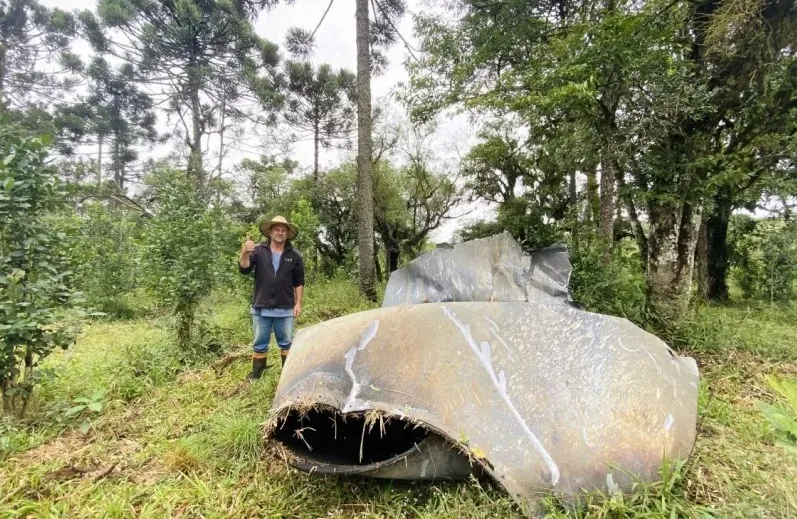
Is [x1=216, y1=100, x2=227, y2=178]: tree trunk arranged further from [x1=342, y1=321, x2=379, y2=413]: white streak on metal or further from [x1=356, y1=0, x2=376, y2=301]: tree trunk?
[x1=342, y1=321, x2=379, y2=413]: white streak on metal

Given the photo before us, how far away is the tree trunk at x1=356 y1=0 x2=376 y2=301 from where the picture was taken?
6.78 metres

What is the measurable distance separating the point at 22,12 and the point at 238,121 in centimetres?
851

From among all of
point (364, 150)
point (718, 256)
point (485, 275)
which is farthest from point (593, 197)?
point (485, 275)

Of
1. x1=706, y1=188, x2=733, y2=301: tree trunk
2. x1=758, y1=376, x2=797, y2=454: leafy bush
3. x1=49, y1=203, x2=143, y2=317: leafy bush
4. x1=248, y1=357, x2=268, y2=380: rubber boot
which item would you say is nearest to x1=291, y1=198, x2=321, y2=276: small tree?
x1=49, y1=203, x2=143, y2=317: leafy bush

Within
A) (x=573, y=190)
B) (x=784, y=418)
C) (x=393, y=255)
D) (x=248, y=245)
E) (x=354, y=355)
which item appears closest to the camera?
(x=784, y=418)

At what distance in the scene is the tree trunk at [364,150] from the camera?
6.78 meters

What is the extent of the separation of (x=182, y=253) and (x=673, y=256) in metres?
4.85

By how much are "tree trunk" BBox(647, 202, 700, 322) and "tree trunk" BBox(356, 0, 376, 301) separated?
169 inches

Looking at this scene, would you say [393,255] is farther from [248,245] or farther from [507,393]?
[507,393]

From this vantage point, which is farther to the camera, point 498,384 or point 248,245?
point 248,245

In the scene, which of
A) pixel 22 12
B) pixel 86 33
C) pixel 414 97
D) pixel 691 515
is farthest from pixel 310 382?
pixel 22 12

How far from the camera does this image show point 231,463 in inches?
80.0

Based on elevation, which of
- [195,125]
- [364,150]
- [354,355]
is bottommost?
[354,355]

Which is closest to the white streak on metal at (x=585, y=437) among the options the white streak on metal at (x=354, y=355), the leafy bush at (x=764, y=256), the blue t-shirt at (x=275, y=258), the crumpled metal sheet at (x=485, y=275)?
the white streak on metal at (x=354, y=355)
